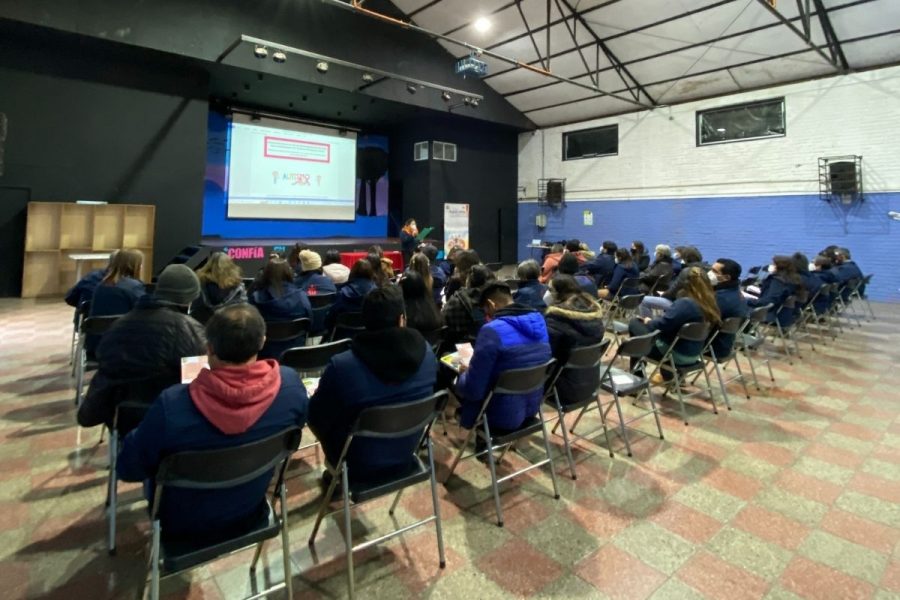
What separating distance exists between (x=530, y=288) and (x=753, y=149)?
375 inches

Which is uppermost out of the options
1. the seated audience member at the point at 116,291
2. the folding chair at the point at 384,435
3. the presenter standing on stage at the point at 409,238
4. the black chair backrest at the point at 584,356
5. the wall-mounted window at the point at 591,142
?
the wall-mounted window at the point at 591,142

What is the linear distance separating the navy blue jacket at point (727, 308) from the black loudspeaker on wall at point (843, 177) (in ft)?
24.1

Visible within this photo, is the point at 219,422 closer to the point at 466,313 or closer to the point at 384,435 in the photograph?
the point at 384,435

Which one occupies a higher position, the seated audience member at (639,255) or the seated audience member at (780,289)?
the seated audience member at (639,255)

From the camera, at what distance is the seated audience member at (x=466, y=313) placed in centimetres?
344

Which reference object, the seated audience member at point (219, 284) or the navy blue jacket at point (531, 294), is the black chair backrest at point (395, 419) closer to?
the navy blue jacket at point (531, 294)

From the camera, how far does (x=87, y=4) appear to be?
275 inches

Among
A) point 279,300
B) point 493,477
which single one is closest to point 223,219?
point 279,300

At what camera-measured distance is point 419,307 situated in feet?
10.5

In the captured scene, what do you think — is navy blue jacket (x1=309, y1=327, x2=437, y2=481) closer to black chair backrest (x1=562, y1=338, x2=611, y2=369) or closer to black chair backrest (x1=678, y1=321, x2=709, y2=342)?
black chair backrest (x1=562, y1=338, x2=611, y2=369)

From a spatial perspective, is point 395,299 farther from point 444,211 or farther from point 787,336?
point 444,211

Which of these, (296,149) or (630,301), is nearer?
(630,301)

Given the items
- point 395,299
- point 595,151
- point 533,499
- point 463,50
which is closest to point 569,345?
point 533,499

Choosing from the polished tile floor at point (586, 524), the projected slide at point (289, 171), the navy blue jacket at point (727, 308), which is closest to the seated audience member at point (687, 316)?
the navy blue jacket at point (727, 308)
